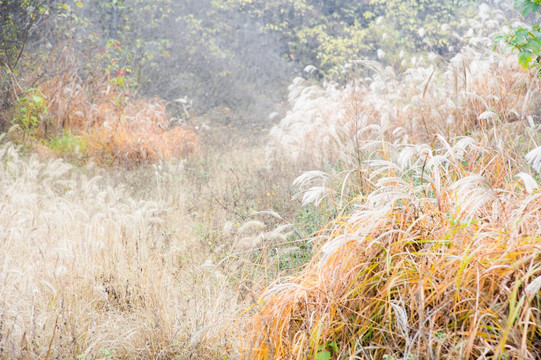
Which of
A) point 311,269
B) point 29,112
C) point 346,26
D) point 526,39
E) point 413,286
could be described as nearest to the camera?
point 413,286

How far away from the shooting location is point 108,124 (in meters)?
7.36

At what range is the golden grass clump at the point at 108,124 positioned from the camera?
7.04m

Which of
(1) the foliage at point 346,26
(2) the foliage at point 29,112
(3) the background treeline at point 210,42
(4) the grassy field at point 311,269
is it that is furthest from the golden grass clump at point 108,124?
(1) the foliage at point 346,26

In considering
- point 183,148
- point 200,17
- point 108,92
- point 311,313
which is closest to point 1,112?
point 108,92

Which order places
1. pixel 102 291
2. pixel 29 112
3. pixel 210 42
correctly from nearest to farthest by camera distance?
pixel 102 291, pixel 29 112, pixel 210 42

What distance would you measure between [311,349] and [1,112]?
279 inches

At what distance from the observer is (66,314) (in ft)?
8.04

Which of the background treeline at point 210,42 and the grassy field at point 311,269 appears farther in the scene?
the background treeline at point 210,42

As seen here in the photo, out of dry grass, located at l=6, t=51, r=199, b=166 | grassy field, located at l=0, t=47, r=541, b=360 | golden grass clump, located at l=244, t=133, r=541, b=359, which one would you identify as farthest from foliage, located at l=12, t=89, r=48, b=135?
golden grass clump, located at l=244, t=133, r=541, b=359

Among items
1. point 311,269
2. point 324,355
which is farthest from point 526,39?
point 324,355

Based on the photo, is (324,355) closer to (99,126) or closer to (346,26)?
(99,126)

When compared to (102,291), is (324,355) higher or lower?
higher

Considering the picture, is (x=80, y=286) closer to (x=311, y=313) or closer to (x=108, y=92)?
(x=311, y=313)

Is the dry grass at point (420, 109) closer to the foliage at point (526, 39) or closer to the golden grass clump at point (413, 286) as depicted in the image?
the foliage at point (526, 39)
